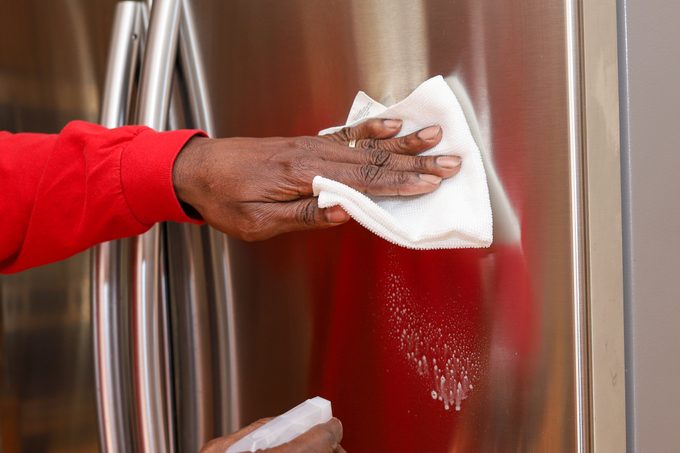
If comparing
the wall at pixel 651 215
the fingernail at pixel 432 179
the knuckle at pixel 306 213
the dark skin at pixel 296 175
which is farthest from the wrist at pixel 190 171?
the wall at pixel 651 215

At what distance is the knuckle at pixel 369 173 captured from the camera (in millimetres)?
596

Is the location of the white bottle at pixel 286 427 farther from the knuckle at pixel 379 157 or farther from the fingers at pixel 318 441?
the knuckle at pixel 379 157

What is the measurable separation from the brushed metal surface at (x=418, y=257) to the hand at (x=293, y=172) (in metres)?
0.04

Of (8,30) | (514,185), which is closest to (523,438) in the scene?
(514,185)

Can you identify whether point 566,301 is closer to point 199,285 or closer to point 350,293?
point 350,293

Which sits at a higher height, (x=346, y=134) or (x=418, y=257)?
(x=346, y=134)

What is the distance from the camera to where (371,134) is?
624mm

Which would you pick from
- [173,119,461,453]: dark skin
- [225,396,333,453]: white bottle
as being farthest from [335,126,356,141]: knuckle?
[225,396,333,453]: white bottle

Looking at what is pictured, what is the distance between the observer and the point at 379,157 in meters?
0.60

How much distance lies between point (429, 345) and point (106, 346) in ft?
1.22

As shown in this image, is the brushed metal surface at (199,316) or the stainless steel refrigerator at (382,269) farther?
the brushed metal surface at (199,316)

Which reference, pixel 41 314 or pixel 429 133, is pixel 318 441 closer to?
pixel 429 133

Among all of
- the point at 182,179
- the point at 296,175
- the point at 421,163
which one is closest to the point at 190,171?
the point at 182,179

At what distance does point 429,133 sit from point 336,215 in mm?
103
